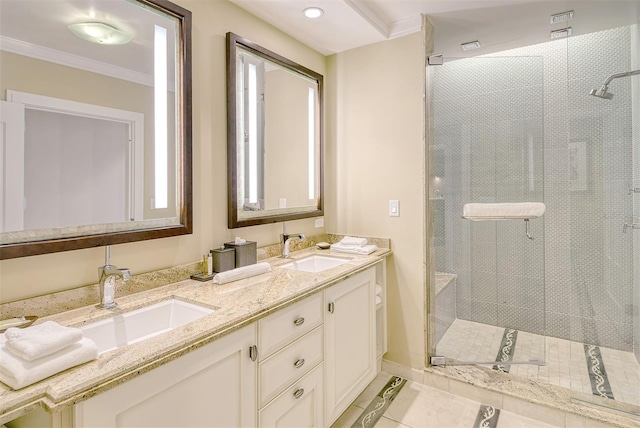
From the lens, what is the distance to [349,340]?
76.1 inches

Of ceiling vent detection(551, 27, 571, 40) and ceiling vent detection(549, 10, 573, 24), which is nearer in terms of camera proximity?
ceiling vent detection(549, 10, 573, 24)

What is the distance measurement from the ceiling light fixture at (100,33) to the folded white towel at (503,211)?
6.90ft

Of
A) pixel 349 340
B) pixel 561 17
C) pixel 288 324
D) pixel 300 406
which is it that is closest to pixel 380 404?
pixel 349 340

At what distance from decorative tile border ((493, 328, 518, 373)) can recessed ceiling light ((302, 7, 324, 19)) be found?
7.68ft

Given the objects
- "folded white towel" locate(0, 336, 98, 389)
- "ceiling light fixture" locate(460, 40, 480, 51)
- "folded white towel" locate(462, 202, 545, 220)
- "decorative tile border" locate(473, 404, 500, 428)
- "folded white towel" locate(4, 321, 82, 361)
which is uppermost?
"ceiling light fixture" locate(460, 40, 480, 51)

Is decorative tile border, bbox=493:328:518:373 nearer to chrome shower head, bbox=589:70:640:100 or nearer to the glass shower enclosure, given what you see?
the glass shower enclosure

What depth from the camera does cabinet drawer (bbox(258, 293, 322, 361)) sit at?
4.40 ft

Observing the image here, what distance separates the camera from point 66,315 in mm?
1231

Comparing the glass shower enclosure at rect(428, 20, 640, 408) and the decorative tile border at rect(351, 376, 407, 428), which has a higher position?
the glass shower enclosure at rect(428, 20, 640, 408)

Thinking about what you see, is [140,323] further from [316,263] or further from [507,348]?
[507,348]

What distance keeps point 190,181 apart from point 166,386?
37.8 inches

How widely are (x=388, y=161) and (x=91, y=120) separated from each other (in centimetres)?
176

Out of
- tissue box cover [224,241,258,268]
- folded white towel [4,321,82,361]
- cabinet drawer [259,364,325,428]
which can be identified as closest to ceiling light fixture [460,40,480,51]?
tissue box cover [224,241,258,268]

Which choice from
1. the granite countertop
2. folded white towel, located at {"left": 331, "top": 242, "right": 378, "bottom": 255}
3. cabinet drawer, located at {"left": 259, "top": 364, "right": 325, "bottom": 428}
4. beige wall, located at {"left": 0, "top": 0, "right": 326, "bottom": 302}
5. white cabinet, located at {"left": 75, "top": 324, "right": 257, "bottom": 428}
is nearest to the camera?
the granite countertop
